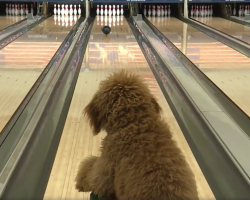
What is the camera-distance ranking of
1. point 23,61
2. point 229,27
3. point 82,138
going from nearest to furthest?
point 82,138
point 23,61
point 229,27

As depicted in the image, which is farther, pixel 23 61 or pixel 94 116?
pixel 23 61

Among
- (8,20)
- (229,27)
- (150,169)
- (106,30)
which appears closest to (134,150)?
(150,169)

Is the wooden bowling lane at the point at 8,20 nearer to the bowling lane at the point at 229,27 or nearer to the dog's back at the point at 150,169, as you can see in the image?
the bowling lane at the point at 229,27

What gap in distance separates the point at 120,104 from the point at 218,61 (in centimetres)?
293

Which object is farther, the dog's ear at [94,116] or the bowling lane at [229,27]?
the bowling lane at [229,27]

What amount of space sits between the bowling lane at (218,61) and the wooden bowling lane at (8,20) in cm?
229

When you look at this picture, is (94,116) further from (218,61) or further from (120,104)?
(218,61)

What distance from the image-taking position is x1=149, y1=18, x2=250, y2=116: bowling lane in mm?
3048

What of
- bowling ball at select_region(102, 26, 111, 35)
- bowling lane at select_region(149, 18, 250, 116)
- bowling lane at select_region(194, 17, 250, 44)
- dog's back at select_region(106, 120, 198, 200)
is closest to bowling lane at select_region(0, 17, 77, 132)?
bowling ball at select_region(102, 26, 111, 35)

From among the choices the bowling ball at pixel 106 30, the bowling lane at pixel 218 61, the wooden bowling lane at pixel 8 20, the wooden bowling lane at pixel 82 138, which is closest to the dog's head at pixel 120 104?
the wooden bowling lane at pixel 82 138

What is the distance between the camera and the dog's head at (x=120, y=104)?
1.25 meters

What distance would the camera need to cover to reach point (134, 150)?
1.20m

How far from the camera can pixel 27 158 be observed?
6.10ft

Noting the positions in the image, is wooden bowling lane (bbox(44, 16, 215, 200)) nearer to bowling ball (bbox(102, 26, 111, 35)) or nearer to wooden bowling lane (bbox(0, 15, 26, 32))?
bowling ball (bbox(102, 26, 111, 35))
